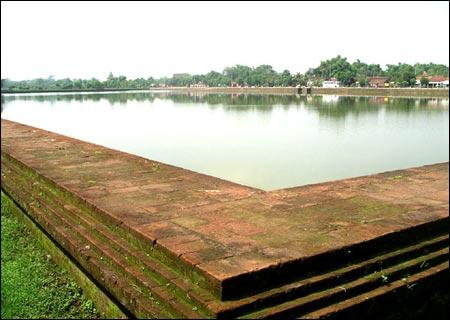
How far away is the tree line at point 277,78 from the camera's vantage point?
195ft

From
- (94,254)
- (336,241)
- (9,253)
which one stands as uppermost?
(336,241)

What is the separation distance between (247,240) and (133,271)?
56cm

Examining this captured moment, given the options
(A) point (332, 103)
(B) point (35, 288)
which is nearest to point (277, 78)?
(A) point (332, 103)

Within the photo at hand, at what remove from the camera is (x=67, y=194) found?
3.32 meters

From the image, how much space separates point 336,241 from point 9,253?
2.62 meters

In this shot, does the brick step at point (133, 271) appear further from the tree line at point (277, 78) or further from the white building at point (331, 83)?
the white building at point (331, 83)

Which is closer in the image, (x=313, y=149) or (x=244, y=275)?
(x=244, y=275)

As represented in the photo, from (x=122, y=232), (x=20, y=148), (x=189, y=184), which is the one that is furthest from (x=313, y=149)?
(x=122, y=232)

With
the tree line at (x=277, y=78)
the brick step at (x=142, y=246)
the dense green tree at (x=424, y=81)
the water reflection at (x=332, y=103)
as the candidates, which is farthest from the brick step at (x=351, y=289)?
the dense green tree at (x=424, y=81)

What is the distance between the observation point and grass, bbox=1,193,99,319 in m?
2.66

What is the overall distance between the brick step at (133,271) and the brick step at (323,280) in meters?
0.15

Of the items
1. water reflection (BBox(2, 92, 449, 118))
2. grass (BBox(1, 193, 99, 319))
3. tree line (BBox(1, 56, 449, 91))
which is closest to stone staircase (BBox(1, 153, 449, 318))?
grass (BBox(1, 193, 99, 319))

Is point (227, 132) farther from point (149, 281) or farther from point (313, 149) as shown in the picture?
point (149, 281)

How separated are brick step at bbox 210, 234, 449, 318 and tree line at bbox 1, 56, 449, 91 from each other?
130 feet
